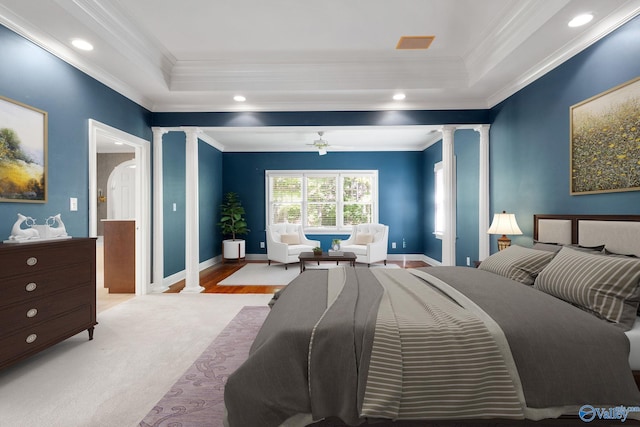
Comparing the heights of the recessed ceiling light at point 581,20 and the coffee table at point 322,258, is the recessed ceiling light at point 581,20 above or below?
above

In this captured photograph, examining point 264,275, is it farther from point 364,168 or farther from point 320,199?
point 364,168

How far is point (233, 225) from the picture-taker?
7410 millimetres

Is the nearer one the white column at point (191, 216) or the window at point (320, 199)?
the white column at point (191, 216)

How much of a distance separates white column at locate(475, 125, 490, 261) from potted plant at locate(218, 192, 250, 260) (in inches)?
188

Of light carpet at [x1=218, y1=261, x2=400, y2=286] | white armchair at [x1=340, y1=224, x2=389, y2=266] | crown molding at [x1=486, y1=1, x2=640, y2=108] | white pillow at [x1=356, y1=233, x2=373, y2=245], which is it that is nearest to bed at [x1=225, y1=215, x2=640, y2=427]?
crown molding at [x1=486, y1=1, x2=640, y2=108]

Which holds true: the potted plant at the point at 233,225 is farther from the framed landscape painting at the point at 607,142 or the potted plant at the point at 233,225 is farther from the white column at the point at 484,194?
the framed landscape painting at the point at 607,142

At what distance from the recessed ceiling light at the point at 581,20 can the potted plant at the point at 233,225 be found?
20.5 feet

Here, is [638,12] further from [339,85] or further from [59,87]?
[59,87]

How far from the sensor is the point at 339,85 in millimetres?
4000

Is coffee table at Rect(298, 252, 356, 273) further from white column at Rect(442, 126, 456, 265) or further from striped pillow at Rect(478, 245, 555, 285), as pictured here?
striped pillow at Rect(478, 245, 555, 285)

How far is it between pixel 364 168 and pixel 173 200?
418 cm

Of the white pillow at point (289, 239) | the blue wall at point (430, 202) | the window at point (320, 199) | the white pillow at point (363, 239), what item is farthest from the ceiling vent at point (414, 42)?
the white pillow at point (289, 239)

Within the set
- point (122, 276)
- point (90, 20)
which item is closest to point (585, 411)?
point (90, 20)

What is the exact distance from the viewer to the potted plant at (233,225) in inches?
283
